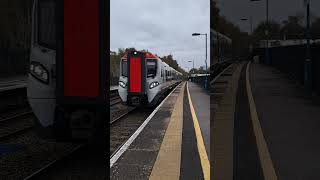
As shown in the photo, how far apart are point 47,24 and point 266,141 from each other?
3.99 m

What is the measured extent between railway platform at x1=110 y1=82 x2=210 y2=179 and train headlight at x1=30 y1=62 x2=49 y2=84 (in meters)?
1.26

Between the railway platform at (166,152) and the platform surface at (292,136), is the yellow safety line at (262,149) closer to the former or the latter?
the platform surface at (292,136)

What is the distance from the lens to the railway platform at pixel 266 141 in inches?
175

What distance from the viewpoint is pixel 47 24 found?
9.73ft

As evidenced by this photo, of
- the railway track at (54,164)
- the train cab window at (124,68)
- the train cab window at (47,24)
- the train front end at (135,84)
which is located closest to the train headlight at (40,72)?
the train cab window at (47,24)

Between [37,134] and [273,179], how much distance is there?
2432mm

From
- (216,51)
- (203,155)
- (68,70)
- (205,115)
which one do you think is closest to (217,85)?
(205,115)

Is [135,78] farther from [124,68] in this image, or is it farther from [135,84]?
[124,68]

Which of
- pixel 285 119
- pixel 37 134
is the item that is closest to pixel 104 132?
pixel 37 134

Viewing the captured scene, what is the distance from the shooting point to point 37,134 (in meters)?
3.15

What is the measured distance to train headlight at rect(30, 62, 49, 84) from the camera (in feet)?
9.89

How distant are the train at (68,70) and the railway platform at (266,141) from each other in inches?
57.3

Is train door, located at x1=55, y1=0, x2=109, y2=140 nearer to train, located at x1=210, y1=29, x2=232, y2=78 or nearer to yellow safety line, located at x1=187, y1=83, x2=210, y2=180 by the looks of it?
train, located at x1=210, y1=29, x2=232, y2=78

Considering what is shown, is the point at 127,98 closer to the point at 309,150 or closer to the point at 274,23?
the point at 309,150
